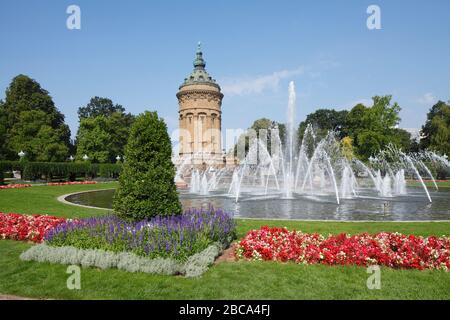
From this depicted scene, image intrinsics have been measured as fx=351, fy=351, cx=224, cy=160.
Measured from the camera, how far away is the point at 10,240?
30.4 ft

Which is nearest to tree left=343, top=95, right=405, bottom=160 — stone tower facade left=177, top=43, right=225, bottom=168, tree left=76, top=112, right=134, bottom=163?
stone tower facade left=177, top=43, right=225, bottom=168

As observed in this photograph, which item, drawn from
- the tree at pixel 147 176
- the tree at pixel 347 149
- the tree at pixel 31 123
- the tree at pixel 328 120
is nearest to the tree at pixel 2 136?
the tree at pixel 31 123

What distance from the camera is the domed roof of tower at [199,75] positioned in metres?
67.9

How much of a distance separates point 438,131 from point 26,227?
5951cm

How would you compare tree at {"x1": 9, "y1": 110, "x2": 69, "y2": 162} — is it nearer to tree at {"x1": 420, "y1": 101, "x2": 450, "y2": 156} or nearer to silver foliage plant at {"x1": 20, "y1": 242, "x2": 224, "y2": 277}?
silver foliage plant at {"x1": 20, "y1": 242, "x2": 224, "y2": 277}

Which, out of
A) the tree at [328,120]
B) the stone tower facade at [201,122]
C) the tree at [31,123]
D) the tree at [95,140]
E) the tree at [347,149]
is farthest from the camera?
the tree at [328,120]

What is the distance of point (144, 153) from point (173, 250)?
2710 millimetres

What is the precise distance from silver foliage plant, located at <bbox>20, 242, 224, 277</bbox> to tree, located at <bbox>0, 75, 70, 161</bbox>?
4573 cm

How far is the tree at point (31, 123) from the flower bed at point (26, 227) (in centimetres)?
4232

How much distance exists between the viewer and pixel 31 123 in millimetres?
49875

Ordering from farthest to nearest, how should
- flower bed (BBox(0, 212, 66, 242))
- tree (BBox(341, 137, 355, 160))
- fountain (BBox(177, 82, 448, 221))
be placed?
tree (BBox(341, 137, 355, 160))
fountain (BBox(177, 82, 448, 221))
flower bed (BBox(0, 212, 66, 242))

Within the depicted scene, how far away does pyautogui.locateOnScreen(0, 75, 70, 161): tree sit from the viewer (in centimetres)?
4869

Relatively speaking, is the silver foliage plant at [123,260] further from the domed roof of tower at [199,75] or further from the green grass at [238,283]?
the domed roof of tower at [199,75]
